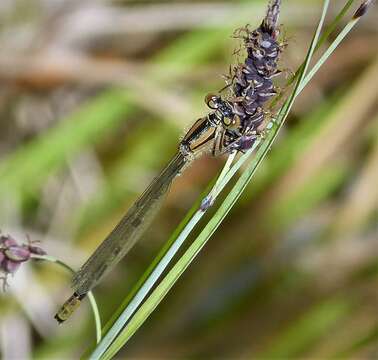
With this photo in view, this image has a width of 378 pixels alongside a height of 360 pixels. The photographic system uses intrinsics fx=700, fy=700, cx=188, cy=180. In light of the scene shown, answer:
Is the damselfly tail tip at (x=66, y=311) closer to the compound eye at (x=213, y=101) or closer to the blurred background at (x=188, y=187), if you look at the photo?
the compound eye at (x=213, y=101)

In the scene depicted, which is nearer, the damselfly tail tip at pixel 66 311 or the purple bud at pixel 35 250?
the purple bud at pixel 35 250

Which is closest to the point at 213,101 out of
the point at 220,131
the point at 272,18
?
the point at 220,131

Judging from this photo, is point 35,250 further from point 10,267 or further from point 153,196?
point 153,196

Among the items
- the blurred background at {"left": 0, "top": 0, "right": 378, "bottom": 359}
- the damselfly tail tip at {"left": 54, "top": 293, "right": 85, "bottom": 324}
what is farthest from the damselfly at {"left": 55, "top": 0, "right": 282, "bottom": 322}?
the blurred background at {"left": 0, "top": 0, "right": 378, "bottom": 359}

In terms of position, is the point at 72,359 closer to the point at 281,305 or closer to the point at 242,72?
the point at 281,305

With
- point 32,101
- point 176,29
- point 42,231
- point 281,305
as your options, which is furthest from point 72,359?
point 176,29

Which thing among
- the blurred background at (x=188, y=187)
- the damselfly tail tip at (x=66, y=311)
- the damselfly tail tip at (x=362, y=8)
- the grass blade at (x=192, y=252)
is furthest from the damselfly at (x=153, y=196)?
the blurred background at (x=188, y=187)

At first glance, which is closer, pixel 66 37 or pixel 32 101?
pixel 66 37

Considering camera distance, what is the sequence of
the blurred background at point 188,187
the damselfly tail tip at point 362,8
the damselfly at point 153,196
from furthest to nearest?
the blurred background at point 188,187
the damselfly at point 153,196
the damselfly tail tip at point 362,8
